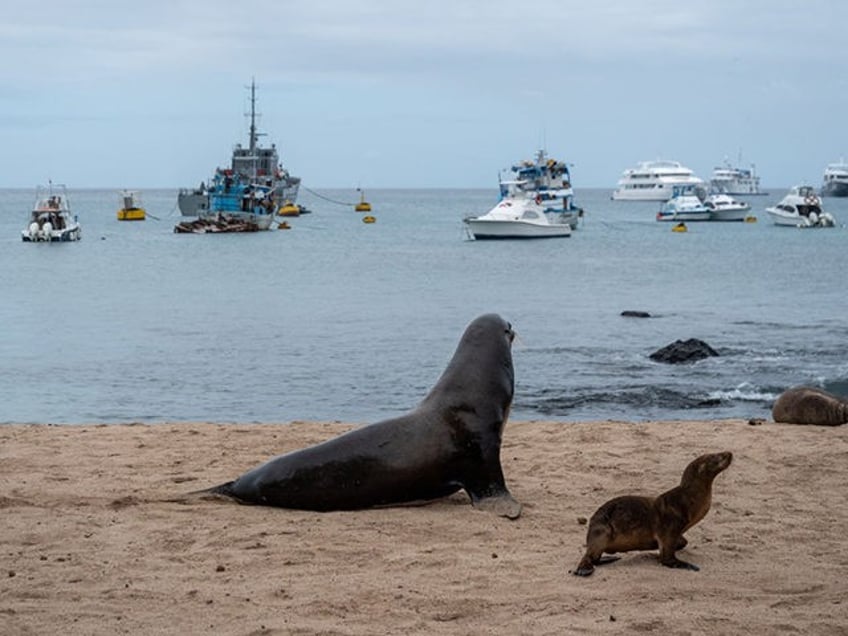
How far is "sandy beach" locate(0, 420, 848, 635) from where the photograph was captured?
5543 millimetres

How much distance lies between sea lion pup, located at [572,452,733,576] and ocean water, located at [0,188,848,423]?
9.47 meters

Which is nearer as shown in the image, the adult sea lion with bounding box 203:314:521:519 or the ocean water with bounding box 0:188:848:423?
the adult sea lion with bounding box 203:314:521:519

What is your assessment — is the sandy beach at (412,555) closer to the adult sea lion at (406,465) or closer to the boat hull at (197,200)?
the adult sea lion at (406,465)

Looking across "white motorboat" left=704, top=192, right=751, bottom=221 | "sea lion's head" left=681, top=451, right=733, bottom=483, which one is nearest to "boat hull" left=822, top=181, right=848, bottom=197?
"white motorboat" left=704, top=192, right=751, bottom=221

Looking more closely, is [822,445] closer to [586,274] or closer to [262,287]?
[262,287]

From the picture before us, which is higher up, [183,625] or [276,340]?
[183,625]

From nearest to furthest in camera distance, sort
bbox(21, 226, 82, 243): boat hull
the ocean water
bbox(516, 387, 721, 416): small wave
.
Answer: bbox(516, 387, 721, 416): small wave → the ocean water → bbox(21, 226, 82, 243): boat hull

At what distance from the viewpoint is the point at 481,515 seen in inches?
294

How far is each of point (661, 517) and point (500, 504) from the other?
54.2 inches

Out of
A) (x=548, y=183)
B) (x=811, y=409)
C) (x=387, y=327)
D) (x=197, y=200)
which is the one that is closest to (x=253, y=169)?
(x=197, y=200)

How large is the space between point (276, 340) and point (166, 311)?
9.06 meters

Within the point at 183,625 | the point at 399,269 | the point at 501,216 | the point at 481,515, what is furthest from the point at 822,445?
the point at 501,216

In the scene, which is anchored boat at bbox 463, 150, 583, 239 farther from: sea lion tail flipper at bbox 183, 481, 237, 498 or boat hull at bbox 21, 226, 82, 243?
sea lion tail flipper at bbox 183, 481, 237, 498

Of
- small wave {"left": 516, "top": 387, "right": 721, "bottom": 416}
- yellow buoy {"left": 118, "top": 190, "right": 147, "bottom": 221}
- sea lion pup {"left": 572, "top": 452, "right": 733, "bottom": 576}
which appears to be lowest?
yellow buoy {"left": 118, "top": 190, "right": 147, "bottom": 221}
